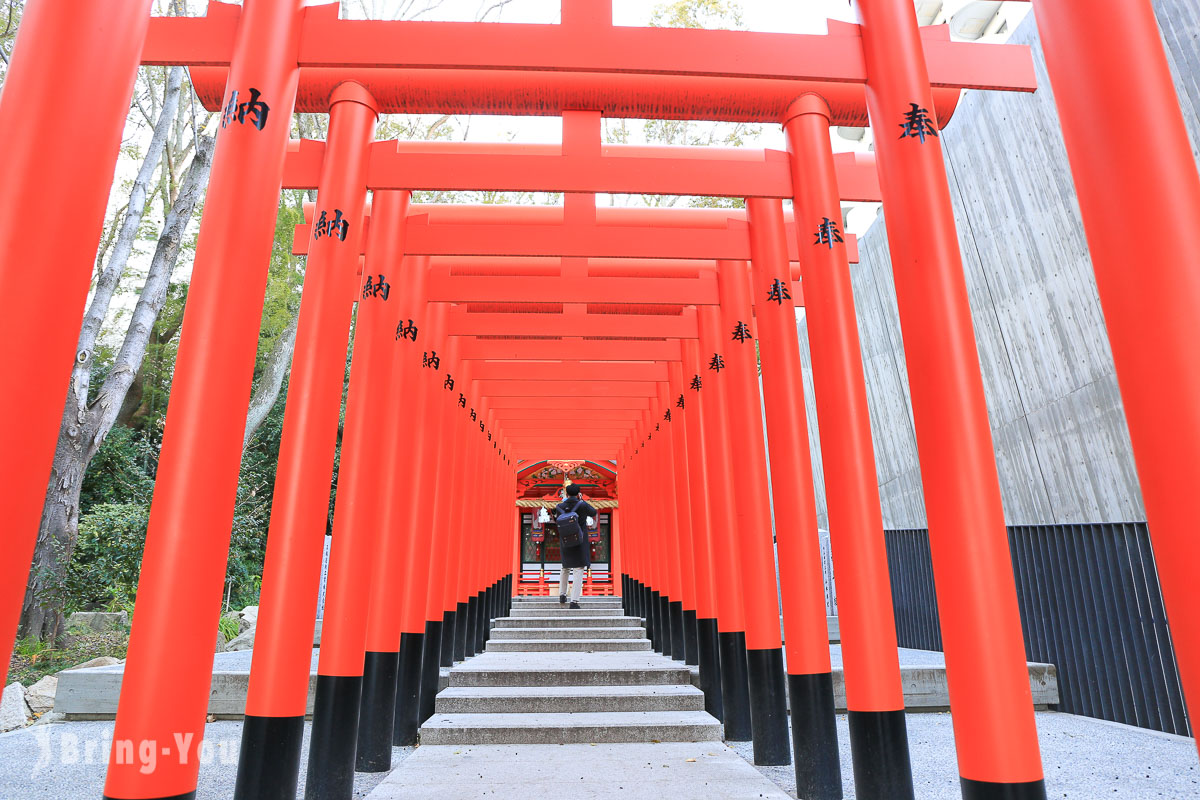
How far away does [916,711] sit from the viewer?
20.8 ft

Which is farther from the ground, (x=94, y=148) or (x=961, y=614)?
(x=94, y=148)

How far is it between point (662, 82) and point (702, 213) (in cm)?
175

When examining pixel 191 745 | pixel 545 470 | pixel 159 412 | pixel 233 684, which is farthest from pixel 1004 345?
pixel 159 412

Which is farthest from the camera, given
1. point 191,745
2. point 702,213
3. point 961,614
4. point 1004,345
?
point 1004,345

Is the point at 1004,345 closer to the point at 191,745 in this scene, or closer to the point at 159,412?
the point at 191,745

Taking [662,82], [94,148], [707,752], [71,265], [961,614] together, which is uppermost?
[662,82]

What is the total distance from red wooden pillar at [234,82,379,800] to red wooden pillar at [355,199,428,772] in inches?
33.2

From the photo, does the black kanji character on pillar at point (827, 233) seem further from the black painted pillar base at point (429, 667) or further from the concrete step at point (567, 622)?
the concrete step at point (567, 622)

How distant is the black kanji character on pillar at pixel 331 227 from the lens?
3.69m

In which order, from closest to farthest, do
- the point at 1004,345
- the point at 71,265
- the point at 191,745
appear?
the point at 71,265 < the point at 191,745 < the point at 1004,345

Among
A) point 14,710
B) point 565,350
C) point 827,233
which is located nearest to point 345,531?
point 827,233

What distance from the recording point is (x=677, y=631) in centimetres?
852

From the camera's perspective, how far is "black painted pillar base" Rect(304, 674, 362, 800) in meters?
3.83

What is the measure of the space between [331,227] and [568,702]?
4.37 m
